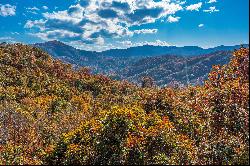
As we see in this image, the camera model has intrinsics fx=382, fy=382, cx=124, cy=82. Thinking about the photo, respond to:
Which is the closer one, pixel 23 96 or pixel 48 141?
pixel 48 141

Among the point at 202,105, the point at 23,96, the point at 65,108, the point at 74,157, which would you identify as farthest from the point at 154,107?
the point at 23,96

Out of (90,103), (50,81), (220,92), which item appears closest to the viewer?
(220,92)

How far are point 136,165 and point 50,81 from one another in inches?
6494

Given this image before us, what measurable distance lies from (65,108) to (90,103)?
27314 millimetres

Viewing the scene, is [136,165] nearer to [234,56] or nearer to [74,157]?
[74,157]

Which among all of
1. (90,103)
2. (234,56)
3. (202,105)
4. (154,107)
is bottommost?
(90,103)

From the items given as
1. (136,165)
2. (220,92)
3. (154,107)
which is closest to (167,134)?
(136,165)

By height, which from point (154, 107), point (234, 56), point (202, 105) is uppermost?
point (234, 56)

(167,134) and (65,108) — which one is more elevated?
(167,134)

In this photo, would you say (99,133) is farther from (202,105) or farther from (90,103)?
(90,103)

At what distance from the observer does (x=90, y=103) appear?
538 feet

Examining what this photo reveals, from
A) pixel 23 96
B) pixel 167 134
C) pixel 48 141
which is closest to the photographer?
pixel 167 134

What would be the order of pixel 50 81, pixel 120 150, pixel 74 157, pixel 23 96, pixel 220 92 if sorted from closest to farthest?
pixel 220 92 → pixel 120 150 → pixel 74 157 → pixel 23 96 → pixel 50 81

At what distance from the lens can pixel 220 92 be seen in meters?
21.7
